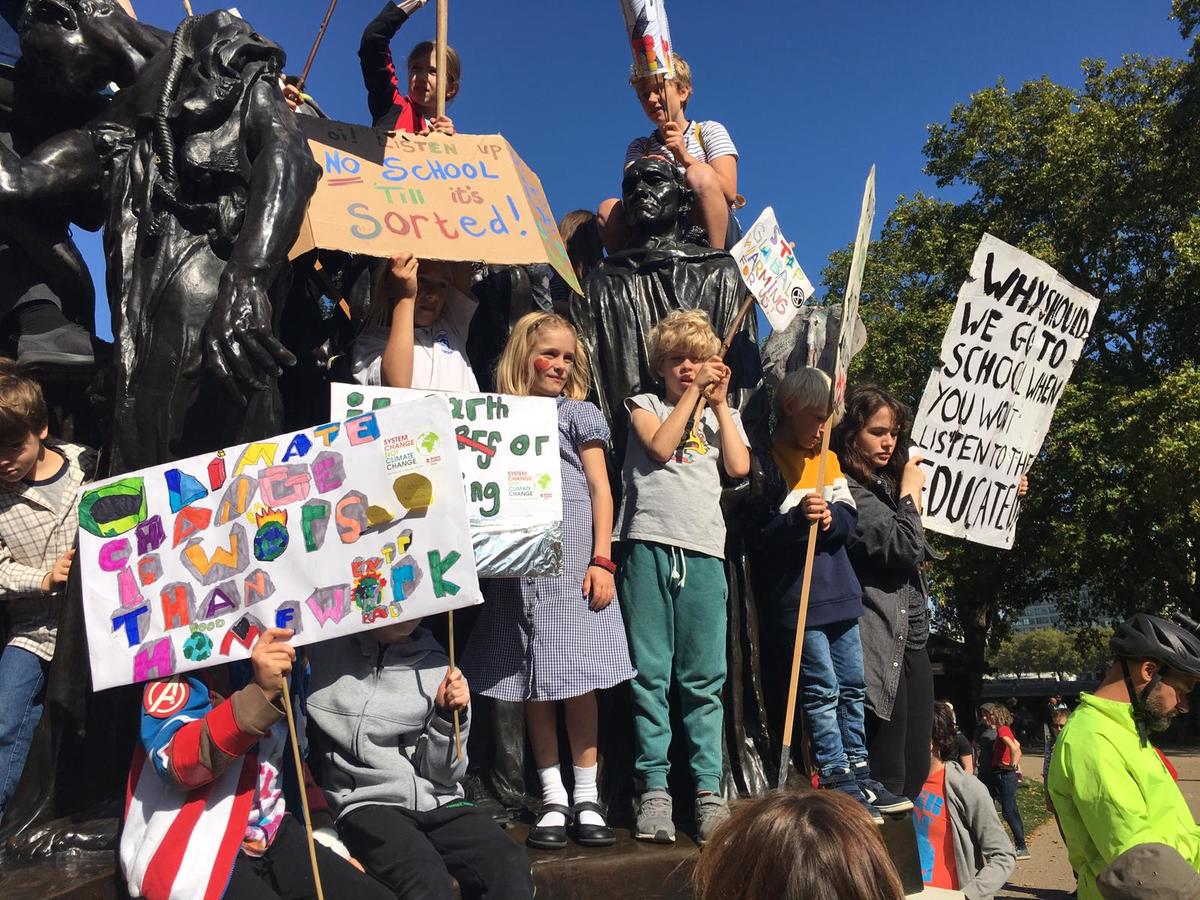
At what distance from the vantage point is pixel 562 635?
3.44m

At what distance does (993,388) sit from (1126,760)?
8.30 ft

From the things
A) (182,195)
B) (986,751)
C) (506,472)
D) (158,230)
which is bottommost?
(986,751)

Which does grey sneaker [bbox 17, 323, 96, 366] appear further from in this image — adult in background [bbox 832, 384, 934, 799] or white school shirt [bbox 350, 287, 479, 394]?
adult in background [bbox 832, 384, 934, 799]

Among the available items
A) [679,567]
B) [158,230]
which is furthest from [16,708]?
[679,567]

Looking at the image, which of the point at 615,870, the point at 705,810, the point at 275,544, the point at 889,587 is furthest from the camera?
the point at 889,587

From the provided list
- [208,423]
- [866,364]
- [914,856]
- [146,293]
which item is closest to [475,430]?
[208,423]

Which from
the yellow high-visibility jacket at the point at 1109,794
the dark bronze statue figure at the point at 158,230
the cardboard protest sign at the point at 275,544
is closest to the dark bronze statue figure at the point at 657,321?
the yellow high-visibility jacket at the point at 1109,794

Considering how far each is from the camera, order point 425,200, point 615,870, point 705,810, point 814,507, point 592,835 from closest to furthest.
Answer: point 615,870 → point 592,835 → point 705,810 → point 814,507 → point 425,200

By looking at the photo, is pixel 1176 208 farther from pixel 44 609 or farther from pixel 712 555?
pixel 44 609

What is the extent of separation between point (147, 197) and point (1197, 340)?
67.0ft

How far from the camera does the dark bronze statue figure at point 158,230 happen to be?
2852 mm

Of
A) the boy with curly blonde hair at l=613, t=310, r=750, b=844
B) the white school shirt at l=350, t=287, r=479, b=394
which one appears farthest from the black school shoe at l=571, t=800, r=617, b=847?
the white school shirt at l=350, t=287, r=479, b=394

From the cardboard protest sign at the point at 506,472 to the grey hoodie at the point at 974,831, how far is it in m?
2.84

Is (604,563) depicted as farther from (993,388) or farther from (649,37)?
(649,37)
